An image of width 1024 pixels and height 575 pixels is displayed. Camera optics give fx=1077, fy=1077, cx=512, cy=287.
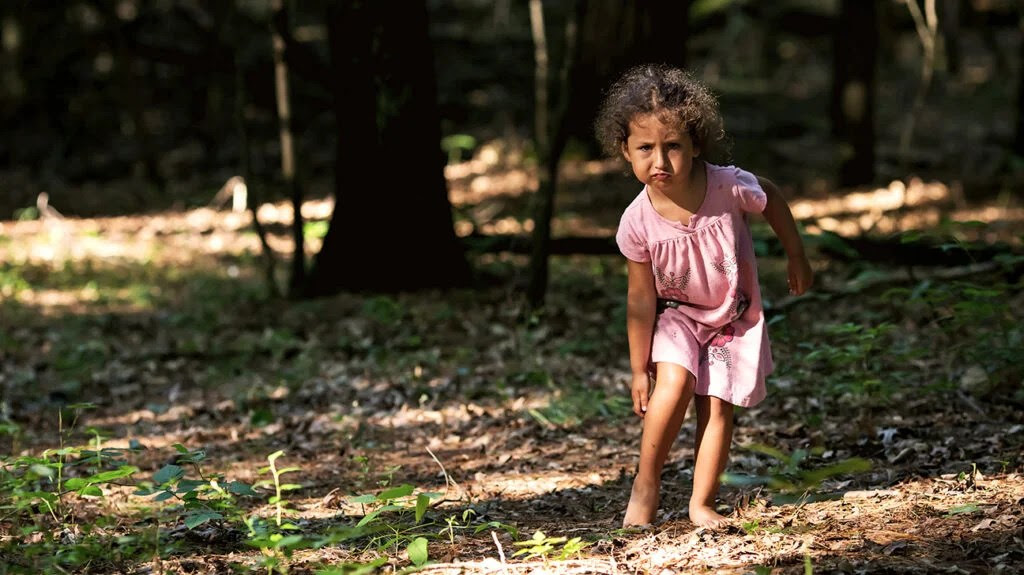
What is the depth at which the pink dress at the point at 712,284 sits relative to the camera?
3719mm

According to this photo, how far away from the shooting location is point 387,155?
8445 mm

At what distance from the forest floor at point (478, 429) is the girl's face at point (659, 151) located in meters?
0.95

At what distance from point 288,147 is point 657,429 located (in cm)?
592

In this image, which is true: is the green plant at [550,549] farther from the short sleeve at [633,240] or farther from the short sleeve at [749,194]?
the short sleeve at [749,194]

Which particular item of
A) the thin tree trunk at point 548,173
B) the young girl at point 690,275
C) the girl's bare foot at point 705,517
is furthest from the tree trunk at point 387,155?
the girl's bare foot at point 705,517

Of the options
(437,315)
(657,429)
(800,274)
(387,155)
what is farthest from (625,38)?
(657,429)

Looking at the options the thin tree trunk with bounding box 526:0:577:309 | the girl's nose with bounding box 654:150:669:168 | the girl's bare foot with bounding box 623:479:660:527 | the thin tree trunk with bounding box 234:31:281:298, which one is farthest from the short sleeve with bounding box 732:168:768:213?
the thin tree trunk with bounding box 234:31:281:298

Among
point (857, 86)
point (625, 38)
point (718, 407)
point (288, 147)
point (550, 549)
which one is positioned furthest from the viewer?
point (857, 86)

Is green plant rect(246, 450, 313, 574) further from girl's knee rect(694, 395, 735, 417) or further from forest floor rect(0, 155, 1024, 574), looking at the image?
girl's knee rect(694, 395, 735, 417)

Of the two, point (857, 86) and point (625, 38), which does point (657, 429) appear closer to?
point (625, 38)

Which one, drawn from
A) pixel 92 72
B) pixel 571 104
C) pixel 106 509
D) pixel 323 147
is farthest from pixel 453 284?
pixel 92 72

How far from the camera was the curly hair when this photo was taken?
140 inches

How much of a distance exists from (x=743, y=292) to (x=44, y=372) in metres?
5.78

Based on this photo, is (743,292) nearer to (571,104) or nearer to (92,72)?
(571,104)
